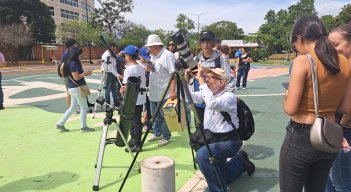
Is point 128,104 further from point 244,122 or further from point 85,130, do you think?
point 85,130

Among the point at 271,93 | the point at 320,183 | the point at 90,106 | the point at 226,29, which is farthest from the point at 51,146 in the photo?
the point at 226,29

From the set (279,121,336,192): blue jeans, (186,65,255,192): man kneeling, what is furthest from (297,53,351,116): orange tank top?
(186,65,255,192): man kneeling

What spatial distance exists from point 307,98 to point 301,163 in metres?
0.43

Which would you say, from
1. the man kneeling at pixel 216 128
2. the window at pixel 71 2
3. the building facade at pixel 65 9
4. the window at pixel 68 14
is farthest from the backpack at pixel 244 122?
the window at pixel 68 14

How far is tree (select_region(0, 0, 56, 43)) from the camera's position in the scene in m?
37.4

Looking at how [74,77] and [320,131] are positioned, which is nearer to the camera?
[320,131]

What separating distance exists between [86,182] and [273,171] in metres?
2.40

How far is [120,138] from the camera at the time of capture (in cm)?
446

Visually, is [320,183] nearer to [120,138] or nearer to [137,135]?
[120,138]

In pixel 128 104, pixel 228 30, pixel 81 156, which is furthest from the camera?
pixel 228 30

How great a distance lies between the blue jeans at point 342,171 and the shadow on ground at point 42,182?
302 centimetres

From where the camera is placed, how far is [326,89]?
2037 mm

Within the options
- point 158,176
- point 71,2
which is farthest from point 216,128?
point 71,2

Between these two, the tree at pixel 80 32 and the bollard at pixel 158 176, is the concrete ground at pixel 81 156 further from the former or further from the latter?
the tree at pixel 80 32
